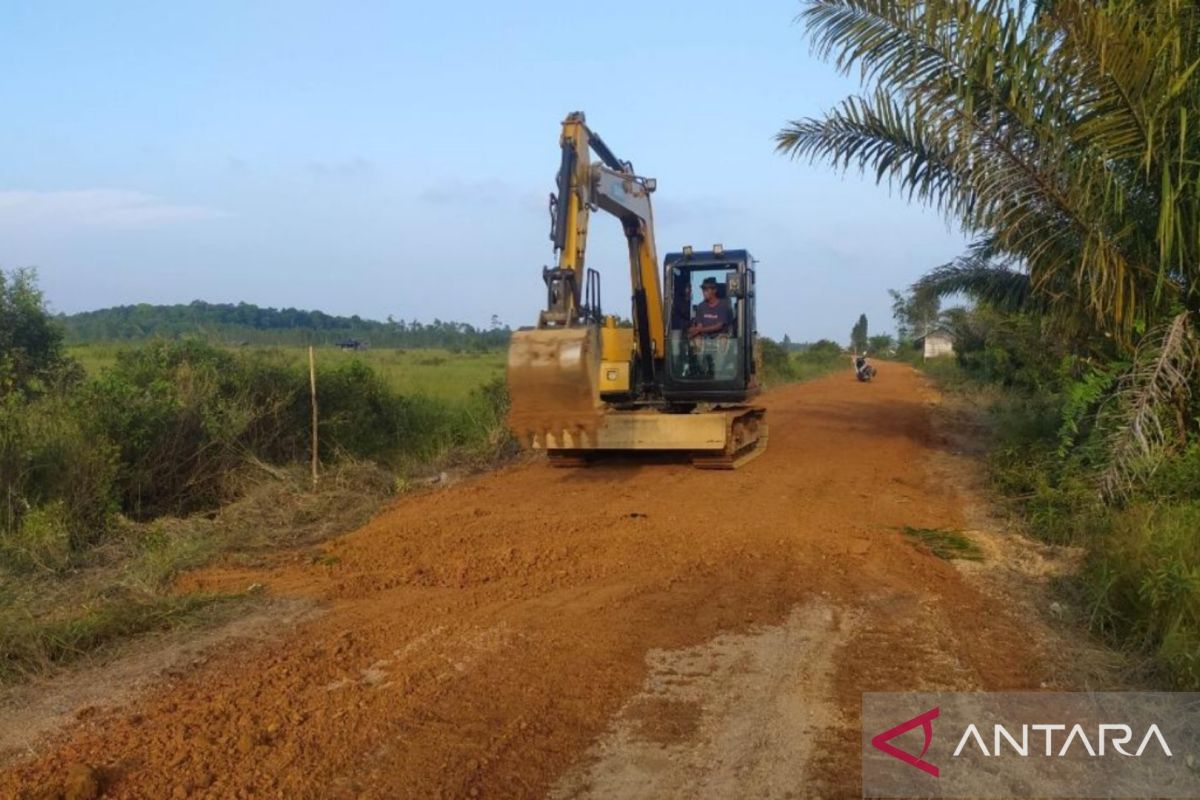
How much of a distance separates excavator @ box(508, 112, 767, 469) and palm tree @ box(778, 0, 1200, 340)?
3313 millimetres

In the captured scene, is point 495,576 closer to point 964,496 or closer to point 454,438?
point 964,496

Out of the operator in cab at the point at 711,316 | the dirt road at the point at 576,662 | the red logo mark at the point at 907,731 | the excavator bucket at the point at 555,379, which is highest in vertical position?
the operator in cab at the point at 711,316

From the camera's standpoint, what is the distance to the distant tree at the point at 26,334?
46.4 feet

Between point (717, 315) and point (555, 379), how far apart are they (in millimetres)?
4526

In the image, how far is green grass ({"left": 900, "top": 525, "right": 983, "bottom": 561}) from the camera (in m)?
8.81

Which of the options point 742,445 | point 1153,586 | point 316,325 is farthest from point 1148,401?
point 316,325

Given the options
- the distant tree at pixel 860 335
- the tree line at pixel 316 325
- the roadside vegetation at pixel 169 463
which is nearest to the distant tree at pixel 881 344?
the distant tree at pixel 860 335

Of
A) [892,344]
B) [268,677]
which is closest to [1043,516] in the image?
[268,677]

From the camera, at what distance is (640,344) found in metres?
14.1

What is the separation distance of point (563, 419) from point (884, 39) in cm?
510

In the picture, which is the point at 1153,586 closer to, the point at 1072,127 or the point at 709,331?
the point at 1072,127

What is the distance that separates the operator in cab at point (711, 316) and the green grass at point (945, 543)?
484 cm

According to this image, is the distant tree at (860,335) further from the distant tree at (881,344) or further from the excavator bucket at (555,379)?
the excavator bucket at (555,379)

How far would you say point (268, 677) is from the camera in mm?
5621
